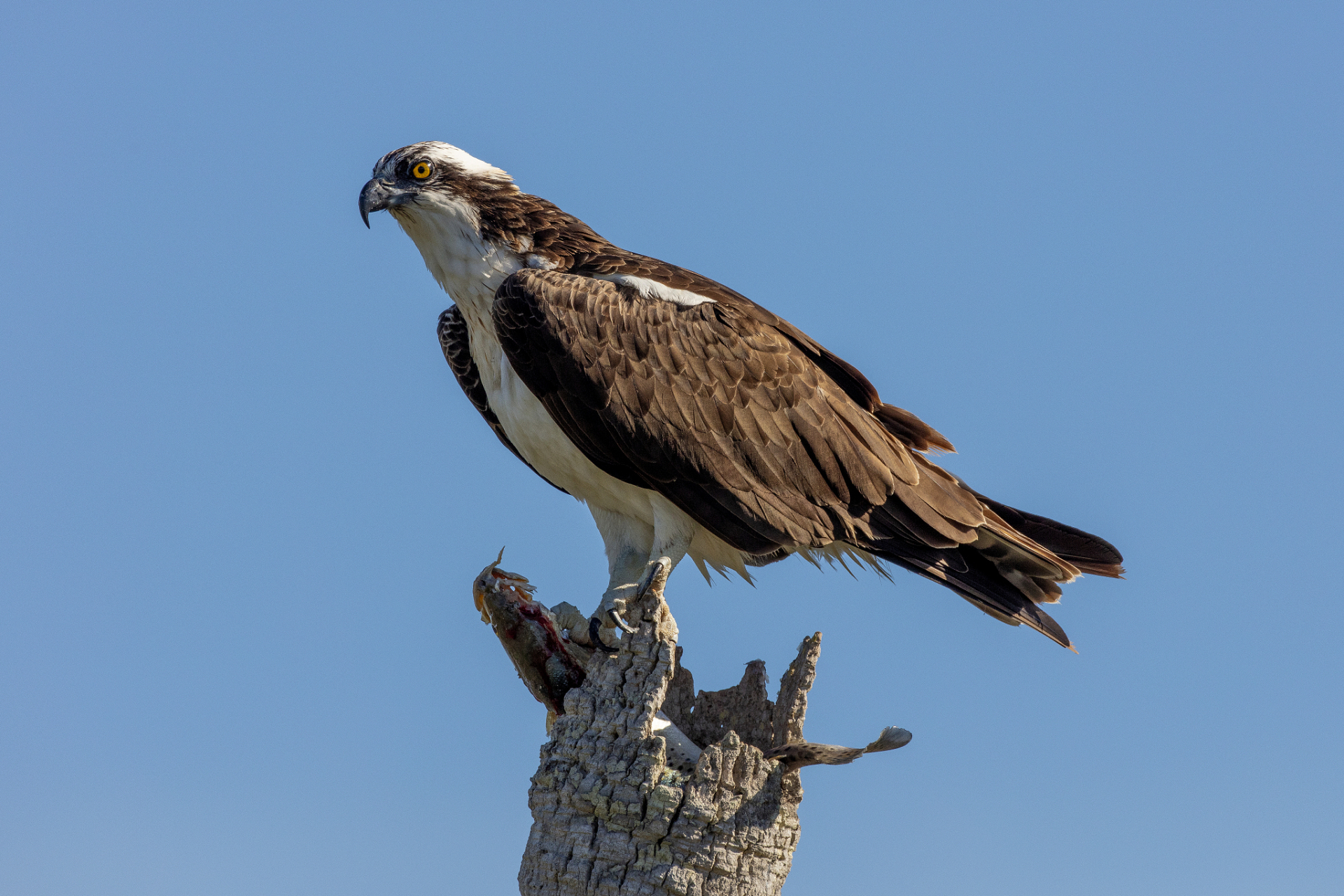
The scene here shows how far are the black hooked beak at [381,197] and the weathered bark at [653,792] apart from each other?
2.96m

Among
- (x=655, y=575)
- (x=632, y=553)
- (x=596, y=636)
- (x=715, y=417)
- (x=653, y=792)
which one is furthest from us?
(x=632, y=553)

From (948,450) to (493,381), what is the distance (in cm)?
290

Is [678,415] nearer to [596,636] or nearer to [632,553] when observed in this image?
[632,553]

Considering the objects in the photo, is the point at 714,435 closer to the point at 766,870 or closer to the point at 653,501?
the point at 653,501

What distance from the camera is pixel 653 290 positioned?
781 cm

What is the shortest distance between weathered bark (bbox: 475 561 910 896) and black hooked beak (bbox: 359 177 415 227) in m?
2.96

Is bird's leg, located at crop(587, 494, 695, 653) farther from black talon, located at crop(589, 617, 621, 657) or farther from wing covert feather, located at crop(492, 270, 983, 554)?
wing covert feather, located at crop(492, 270, 983, 554)

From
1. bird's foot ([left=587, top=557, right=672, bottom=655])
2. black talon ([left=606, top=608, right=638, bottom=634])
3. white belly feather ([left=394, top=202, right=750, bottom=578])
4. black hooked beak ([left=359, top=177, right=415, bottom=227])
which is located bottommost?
black talon ([left=606, top=608, right=638, bottom=634])

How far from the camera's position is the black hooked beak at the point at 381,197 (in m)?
7.83

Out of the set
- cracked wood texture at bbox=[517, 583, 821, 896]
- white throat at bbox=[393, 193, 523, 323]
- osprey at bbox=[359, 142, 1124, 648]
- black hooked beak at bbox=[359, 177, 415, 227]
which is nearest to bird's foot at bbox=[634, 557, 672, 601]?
osprey at bbox=[359, 142, 1124, 648]

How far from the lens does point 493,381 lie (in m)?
7.88

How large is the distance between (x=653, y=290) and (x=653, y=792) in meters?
3.13

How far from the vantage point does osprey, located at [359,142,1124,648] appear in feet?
24.4

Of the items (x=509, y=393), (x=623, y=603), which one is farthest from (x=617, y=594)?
(x=509, y=393)
